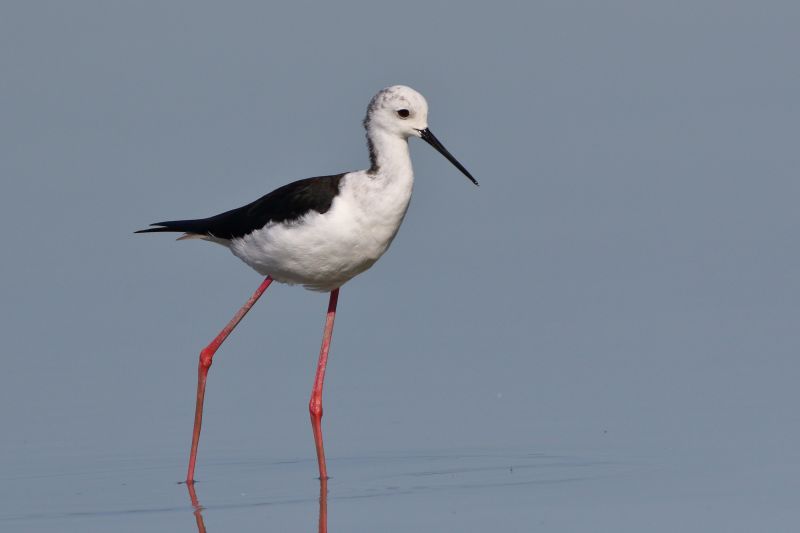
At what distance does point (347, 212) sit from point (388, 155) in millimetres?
360

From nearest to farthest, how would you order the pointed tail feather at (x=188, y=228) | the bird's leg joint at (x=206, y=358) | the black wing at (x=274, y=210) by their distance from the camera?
the black wing at (x=274, y=210)
the pointed tail feather at (x=188, y=228)
the bird's leg joint at (x=206, y=358)

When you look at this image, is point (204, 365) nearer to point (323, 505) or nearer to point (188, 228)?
point (188, 228)

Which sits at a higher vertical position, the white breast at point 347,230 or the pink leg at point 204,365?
the white breast at point 347,230

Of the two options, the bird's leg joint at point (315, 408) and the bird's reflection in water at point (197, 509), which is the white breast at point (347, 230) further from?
the bird's reflection in water at point (197, 509)

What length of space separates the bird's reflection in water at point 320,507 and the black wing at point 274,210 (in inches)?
53.6

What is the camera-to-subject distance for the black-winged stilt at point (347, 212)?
345 inches

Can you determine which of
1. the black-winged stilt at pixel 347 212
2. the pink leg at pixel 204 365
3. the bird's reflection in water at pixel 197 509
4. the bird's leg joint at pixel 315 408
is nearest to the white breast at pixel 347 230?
the black-winged stilt at pixel 347 212

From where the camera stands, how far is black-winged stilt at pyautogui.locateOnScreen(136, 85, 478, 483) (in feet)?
28.7

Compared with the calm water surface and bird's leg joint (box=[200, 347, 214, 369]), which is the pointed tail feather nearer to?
bird's leg joint (box=[200, 347, 214, 369])

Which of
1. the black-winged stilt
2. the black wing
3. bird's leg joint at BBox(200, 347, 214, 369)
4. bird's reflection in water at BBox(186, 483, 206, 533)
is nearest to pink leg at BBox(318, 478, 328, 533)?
the black-winged stilt

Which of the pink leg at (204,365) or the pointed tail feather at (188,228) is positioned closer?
the pink leg at (204,365)

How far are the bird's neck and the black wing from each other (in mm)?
215

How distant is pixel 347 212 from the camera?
8742mm

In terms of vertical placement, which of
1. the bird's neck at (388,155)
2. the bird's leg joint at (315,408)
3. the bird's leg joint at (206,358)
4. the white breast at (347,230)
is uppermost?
the bird's neck at (388,155)
